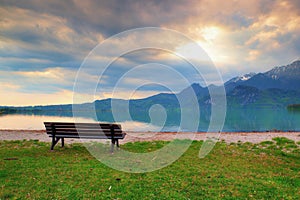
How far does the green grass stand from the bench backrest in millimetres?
1747

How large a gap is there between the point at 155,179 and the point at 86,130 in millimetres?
6116

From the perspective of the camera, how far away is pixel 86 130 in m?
12.2

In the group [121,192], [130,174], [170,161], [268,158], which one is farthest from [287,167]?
[121,192]

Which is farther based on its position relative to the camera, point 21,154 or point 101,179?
point 21,154

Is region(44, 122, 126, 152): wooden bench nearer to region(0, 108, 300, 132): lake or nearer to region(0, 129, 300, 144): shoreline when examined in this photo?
region(0, 129, 300, 144): shoreline

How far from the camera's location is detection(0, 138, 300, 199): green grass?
6156 millimetres

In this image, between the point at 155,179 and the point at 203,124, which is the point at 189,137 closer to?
the point at 155,179

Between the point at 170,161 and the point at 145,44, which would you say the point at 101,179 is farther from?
the point at 145,44

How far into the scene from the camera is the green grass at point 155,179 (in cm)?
616

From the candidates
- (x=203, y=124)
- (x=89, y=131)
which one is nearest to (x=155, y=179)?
(x=89, y=131)

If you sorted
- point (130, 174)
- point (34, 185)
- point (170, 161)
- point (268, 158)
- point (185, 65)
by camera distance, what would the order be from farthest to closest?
1. point (185, 65)
2. point (268, 158)
3. point (170, 161)
4. point (130, 174)
5. point (34, 185)

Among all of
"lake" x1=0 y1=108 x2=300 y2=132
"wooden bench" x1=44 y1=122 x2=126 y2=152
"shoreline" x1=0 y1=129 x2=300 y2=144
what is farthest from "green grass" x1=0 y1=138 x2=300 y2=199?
"lake" x1=0 y1=108 x2=300 y2=132

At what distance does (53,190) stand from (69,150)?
6.71m

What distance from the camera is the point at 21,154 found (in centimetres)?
1149
